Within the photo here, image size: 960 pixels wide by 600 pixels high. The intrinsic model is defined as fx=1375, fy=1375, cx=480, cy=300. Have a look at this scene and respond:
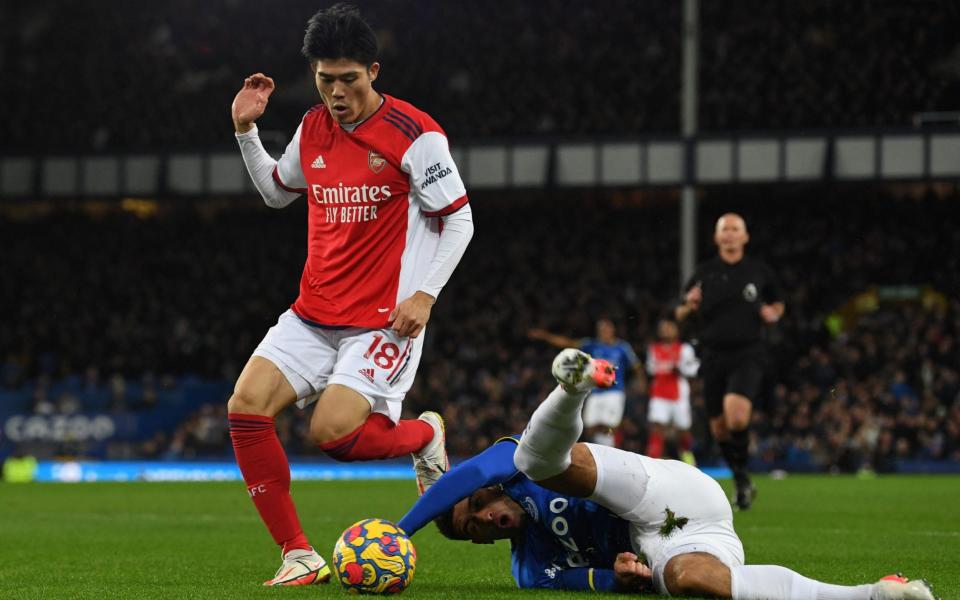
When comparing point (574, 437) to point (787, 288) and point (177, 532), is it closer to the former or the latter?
point (177, 532)

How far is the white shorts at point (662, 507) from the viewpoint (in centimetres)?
490

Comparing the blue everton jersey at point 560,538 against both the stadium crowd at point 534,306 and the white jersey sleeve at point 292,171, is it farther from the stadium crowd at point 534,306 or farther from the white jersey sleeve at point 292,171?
the stadium crowd at point 534,306

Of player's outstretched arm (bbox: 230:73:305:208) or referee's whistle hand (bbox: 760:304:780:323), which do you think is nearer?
player's outstretched arm (bbox: 230:73:305:208)

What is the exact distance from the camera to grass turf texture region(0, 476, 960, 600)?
578 cm

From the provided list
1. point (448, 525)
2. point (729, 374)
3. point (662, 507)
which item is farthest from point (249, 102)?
point (729, 374)

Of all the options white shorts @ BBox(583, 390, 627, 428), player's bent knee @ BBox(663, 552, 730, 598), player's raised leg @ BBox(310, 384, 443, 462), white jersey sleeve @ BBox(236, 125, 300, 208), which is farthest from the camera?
white shorts @ BBox(583, 390, 627, 428)

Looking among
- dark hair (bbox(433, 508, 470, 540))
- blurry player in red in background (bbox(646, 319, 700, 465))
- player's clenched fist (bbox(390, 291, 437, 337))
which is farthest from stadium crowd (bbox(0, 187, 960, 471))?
dark hair (bbox(433, 508, 470, 540))

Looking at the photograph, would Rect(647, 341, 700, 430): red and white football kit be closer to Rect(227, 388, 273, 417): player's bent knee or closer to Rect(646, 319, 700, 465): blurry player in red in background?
Rect(646, 319, 700, 465): blurry player in red in background

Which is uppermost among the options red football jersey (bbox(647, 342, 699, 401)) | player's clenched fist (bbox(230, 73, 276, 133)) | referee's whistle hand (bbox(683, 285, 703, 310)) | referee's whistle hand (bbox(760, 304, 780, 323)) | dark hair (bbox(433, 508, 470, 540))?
player's clenched fist (bbox(230, 73, 276, 133))

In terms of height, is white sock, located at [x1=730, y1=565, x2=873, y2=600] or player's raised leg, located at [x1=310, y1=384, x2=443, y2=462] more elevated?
player's raised leg, located at [x1=310, y1=384, x2=443, y2=462]

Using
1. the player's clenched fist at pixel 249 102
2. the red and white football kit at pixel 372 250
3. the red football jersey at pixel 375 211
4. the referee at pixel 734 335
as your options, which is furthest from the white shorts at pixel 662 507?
the referee at pixel 734 335

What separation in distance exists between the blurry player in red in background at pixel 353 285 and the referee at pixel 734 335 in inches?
203

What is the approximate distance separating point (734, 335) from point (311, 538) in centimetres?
405

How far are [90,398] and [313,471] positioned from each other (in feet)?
27.0
